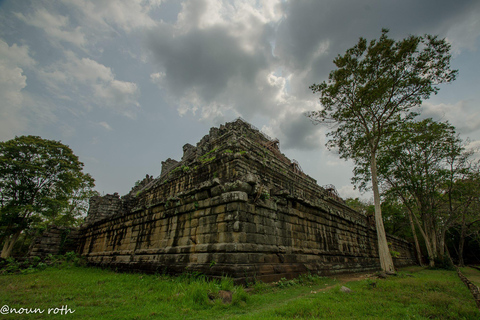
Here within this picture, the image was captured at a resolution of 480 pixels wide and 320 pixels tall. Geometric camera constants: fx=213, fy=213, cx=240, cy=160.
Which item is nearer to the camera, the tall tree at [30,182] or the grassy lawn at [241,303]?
the grassy lawn at [241,303]

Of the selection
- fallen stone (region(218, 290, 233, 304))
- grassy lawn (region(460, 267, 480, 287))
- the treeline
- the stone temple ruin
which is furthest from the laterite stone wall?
the treeline

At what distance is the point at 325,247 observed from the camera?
10.3 metres

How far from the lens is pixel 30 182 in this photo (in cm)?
1936

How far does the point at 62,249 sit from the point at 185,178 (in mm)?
11300

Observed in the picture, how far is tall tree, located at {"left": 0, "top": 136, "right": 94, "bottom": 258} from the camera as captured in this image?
18.4 m

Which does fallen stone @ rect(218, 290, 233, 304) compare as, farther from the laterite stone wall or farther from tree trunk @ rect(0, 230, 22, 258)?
tree trunk @ rect(0, 230, 22, 258)

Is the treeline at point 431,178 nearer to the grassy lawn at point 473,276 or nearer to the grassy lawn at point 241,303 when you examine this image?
the grassy lawn at point 473,276

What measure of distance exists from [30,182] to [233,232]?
2281cm

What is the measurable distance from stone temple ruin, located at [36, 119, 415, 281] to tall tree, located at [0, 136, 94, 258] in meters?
9.43

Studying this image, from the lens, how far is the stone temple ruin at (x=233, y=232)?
21.7 feet

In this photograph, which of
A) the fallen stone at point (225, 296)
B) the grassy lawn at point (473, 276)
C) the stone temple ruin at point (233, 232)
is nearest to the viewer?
the fallen stone at point (225, 296)

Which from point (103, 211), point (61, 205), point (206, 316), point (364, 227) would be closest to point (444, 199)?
point (364, 227)

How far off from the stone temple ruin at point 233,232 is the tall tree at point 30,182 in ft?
30.9

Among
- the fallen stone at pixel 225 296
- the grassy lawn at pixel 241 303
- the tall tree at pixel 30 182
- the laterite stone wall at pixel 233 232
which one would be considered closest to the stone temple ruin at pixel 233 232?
the laterite stone wall at pixel 233 232
